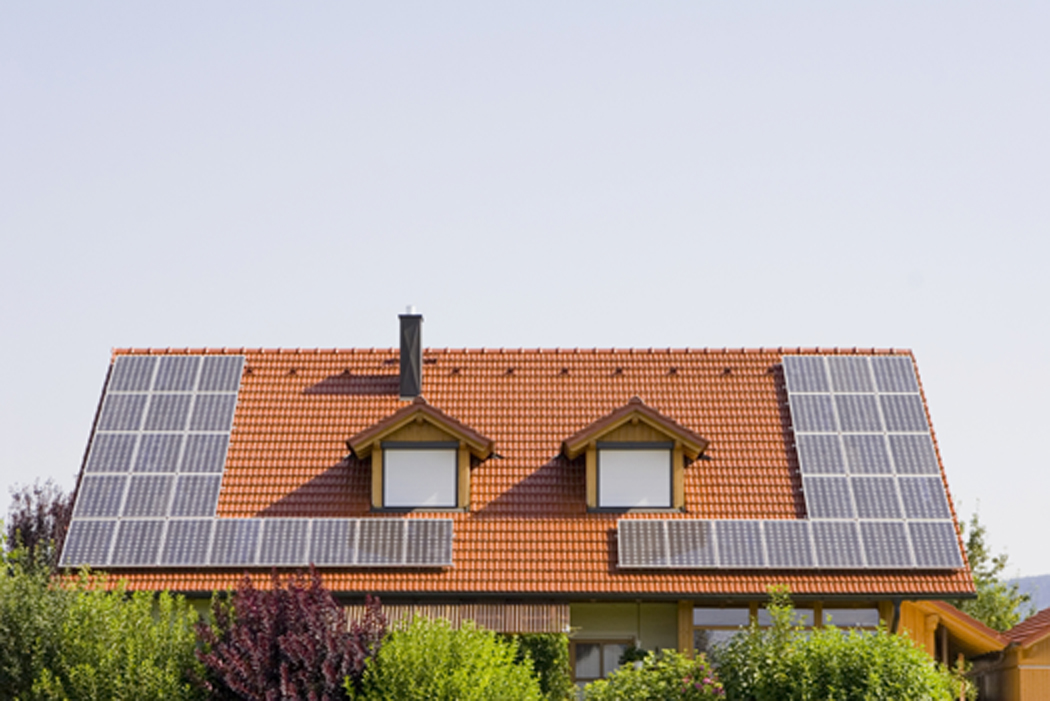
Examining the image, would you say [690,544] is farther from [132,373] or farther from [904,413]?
[132,373]

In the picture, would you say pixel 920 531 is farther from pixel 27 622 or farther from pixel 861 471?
pixel 27 622

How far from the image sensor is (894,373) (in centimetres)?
3341

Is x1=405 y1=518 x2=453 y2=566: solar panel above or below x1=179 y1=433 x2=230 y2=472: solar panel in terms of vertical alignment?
below

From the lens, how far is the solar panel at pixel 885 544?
28781 millimetres

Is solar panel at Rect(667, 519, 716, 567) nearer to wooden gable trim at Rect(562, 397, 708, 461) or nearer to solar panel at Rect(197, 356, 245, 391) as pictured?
wooden gable trim at Rect(562, 397, 708, 461)

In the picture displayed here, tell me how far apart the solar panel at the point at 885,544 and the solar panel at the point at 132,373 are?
55.4 ft

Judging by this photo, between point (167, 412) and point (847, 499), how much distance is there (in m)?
15.6

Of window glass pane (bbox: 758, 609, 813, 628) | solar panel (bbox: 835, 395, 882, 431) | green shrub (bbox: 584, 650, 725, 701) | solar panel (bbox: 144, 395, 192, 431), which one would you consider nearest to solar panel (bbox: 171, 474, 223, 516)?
solar panel (bbox: 144, 395, 192, 431)

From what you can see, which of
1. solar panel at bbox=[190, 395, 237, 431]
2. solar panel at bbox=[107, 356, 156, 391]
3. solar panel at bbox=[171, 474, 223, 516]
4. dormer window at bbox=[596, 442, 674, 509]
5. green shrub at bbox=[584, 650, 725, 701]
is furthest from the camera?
solar panel at bbox=[107, 356, 156, 391]

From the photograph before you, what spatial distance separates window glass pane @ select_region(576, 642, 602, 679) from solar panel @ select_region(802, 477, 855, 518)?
5509 millimetres

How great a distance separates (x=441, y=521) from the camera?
29.4m

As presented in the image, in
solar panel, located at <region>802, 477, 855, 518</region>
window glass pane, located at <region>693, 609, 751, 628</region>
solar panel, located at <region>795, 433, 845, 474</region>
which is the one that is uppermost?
solar panel, located at <region>795, 433, 845, 474</region>

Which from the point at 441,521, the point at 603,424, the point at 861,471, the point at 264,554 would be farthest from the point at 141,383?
the point at 861,471

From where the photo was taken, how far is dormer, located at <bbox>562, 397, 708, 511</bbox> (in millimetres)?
29984
